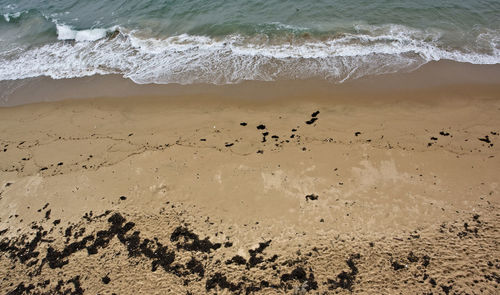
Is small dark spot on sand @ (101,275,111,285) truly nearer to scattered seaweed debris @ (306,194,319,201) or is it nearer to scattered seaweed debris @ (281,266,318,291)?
scattered seaweed debris @ (281,266,318,291)

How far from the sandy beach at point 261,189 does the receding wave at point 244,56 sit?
3.29ft

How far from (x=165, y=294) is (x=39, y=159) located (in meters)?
7.91

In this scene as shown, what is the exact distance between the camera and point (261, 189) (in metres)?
A: 9.29

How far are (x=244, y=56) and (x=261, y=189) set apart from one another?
27.9ft

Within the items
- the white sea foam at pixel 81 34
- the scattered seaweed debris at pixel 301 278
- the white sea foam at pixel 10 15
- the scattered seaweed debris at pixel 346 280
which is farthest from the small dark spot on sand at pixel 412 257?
the white sea foam at pixel 10 15

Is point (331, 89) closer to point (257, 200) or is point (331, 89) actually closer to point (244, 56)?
point (244, 56)

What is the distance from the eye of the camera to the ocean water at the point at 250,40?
14.2 meters

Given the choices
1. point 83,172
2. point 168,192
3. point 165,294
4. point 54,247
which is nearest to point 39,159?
point 83,172

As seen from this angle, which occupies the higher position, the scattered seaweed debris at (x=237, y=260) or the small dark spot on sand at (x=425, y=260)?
the scattered seaweed debris at (x=237, y=260)

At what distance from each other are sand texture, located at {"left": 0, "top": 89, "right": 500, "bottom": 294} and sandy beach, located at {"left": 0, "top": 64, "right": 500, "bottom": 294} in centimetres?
5

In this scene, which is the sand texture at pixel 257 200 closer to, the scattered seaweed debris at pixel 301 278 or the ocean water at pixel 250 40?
the scattered seaweed debris at pixel 301 278

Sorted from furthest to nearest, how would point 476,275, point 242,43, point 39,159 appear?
1. point 242,43
2. point 39,159
3. point 476,275

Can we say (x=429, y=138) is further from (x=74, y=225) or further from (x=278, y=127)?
(x=74, y=225)

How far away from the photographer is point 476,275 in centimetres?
704
